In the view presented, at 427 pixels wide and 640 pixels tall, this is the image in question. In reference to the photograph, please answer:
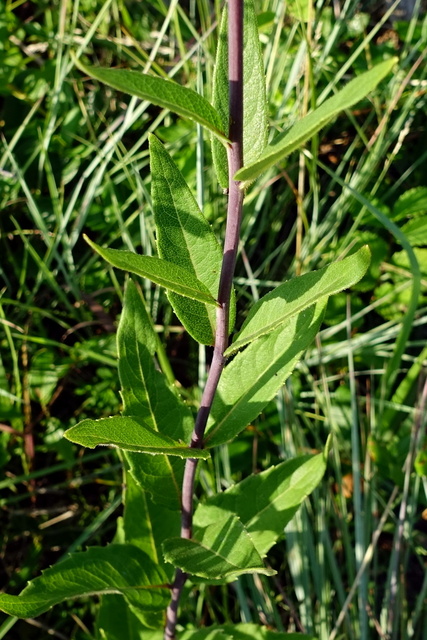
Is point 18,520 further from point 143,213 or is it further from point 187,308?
point 187,308

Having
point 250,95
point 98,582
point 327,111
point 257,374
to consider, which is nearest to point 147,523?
point 98,582

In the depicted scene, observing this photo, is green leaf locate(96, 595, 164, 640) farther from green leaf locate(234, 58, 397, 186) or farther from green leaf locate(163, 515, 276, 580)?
green leaf locate(234, 58, 397, 186)

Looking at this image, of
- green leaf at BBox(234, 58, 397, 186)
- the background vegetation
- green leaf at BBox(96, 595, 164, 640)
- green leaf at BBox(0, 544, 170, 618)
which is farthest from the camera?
the background vegetation

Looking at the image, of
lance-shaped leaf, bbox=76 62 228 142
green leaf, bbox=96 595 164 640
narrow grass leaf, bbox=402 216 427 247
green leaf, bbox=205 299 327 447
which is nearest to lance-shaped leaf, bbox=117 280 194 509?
green leaf, bbox=205 299 327 447

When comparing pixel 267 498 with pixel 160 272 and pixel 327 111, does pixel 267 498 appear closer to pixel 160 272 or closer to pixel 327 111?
pixel 160 272

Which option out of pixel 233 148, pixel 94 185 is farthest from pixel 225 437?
pixel 94 185

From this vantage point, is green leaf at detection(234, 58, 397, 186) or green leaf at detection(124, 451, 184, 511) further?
green leaf at detection(124, 451, 184, 511)
